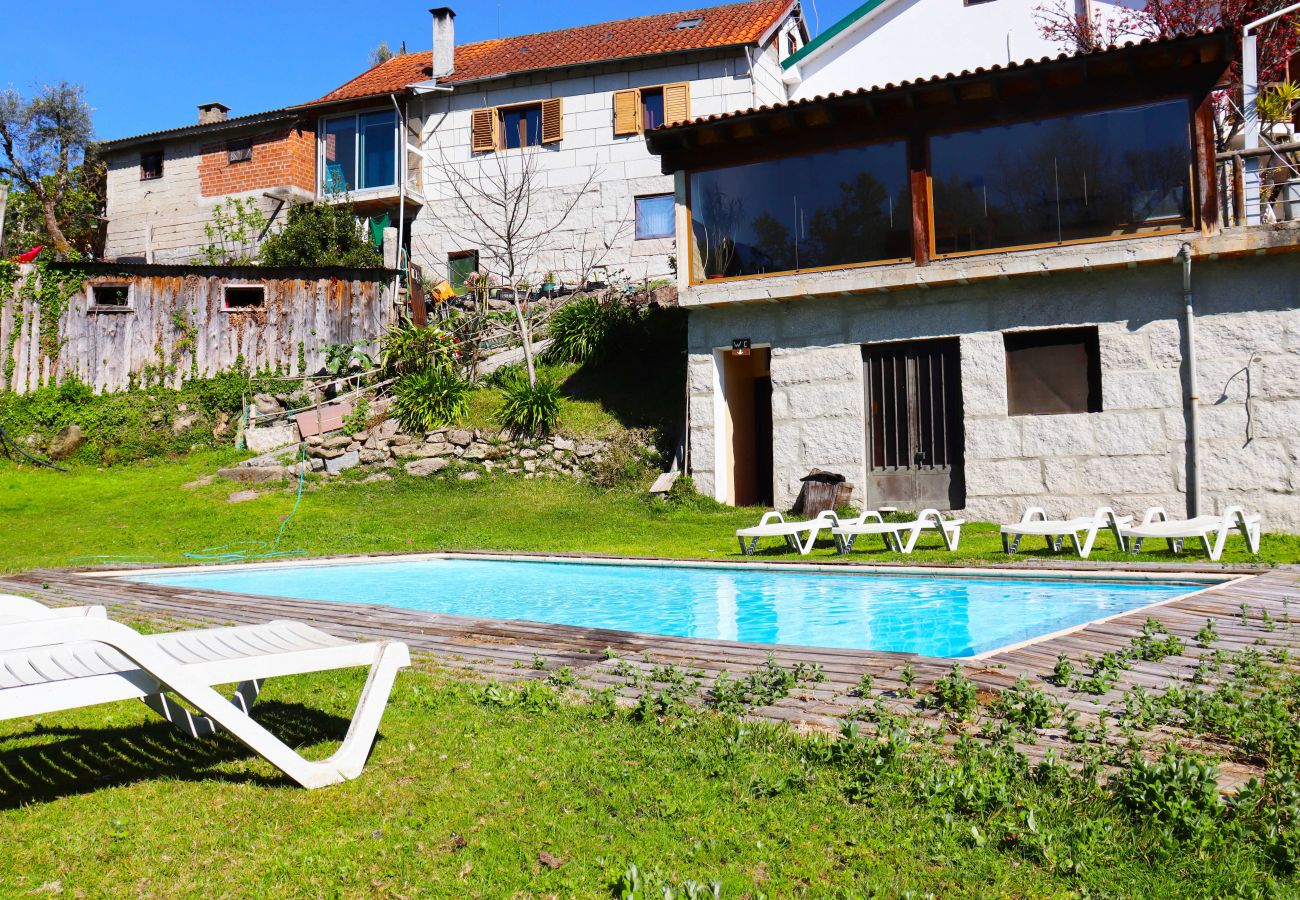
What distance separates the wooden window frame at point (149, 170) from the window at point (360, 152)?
5697 mm

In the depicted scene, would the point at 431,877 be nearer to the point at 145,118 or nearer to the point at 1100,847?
the point at 1100,847

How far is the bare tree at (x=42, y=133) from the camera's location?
34906 mm

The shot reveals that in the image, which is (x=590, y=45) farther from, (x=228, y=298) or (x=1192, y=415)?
(x=1192, y=415)

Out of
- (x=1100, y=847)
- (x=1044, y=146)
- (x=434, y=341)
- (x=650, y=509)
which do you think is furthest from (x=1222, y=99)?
(x=1100, y=847)

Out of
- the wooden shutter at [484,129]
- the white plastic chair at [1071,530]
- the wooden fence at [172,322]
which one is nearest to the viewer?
the white plastic chair at [1071,530]

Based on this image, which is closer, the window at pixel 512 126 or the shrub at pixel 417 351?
the shrub at pixel 417 351

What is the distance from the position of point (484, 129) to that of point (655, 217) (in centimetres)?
585

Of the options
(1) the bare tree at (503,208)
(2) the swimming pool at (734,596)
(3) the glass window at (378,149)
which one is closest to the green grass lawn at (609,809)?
(2) the swimming pool at (734,596)

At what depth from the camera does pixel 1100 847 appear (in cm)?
280

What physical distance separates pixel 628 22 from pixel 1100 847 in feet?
101

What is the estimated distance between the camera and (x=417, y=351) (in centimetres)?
2128

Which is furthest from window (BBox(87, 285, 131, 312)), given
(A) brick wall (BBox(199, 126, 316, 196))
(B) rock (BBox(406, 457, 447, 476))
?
(B) rock (BBox(406, 457, 447, 476))

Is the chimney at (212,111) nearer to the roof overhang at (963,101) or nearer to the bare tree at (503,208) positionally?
the bare tree at (503,208)

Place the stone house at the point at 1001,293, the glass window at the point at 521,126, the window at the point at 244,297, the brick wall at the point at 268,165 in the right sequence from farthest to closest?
the brick wall at the point at 268,165
the glass window at the point at 521,126
the window at the point at 244,297
the stone house at the point at 1001,293
